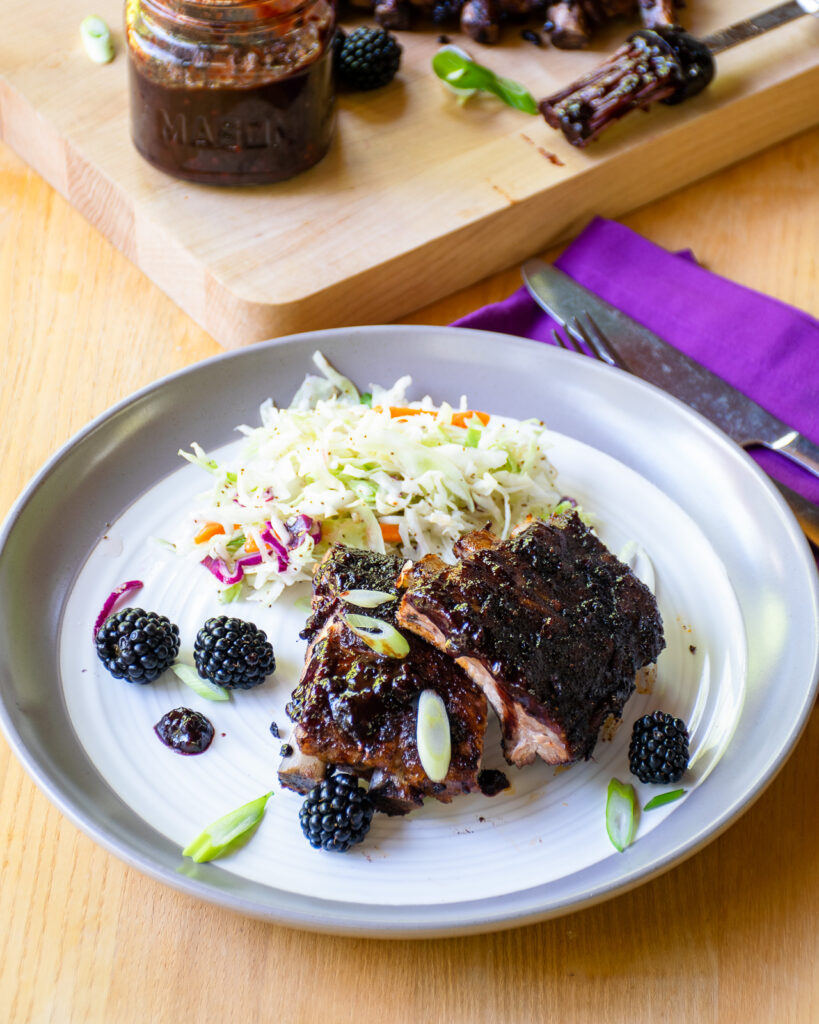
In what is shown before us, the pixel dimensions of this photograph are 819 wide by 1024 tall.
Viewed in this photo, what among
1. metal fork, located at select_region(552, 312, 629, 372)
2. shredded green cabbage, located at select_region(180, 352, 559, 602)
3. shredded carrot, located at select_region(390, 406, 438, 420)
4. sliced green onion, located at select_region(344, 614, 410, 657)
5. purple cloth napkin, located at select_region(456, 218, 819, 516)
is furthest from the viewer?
purple cloth napkin, located at select_region(456, 218, 819, 516)

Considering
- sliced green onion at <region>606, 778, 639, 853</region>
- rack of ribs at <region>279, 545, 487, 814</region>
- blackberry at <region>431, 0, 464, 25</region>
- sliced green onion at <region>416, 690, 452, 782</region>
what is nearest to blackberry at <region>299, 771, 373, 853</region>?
rack of ribs at <region>279, 545, 487, 814</region>

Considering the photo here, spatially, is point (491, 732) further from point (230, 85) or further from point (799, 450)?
point (230, 85)

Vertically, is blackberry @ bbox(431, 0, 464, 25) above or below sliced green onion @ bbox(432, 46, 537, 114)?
above

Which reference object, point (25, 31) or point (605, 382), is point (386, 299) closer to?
point (605, 382)

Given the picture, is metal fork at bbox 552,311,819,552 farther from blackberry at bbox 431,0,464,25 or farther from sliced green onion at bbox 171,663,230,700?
blackberry at bbox 431,0,464,25

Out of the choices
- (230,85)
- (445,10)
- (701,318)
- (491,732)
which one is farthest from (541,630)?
(445,10)

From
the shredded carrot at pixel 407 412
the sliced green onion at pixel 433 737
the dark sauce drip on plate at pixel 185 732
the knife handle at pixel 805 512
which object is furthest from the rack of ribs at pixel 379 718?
the knife handle at pixel 805 512
